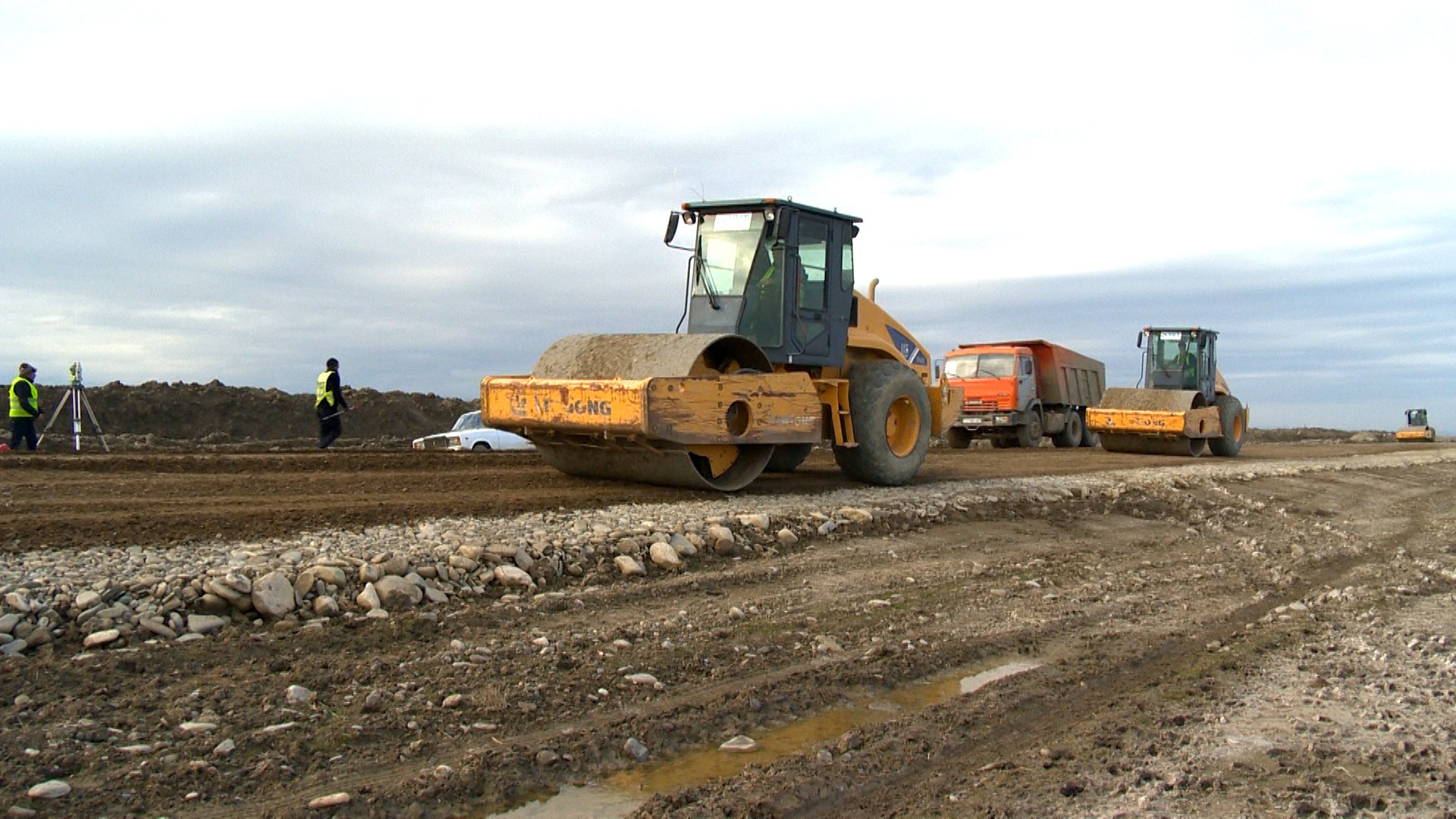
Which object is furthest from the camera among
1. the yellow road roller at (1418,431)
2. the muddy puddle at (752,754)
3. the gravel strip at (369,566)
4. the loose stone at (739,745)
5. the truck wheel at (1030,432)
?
A: the yellow road roller at (1418,431)

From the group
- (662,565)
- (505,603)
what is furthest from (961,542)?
(505,603)

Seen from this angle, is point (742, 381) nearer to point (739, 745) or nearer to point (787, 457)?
point (787, 457)

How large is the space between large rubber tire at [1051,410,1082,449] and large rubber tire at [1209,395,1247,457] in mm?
4340

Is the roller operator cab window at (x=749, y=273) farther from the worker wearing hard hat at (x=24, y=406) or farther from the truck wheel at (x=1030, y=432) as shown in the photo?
the truck wheel at (x=1030, y=432)

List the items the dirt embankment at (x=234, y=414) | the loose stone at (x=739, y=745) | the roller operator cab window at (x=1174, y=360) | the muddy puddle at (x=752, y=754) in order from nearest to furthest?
1. the muddy puddle at (x=752, y=754)
2. the loose stone at (x=739, y=745)
3. the roller operator cab window at (x=1174, y=360)
4. the dirt embankment at (x=234, y=414)

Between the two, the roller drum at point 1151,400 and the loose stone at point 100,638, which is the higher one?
the roller drum at point 1151,400

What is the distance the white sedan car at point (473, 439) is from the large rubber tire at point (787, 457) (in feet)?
24.8

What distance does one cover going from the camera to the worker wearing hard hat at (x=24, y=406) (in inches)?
598

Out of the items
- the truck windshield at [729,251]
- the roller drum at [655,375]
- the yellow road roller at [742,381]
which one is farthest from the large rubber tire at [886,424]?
the truck windshield at [729,251]

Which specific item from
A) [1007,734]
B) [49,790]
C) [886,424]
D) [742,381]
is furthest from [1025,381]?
[49,790]

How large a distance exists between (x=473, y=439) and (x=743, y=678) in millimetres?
15041

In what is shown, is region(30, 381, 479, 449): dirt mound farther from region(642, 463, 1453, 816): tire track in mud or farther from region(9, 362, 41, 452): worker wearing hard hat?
region(642, 463, 1453, 816): tire track in mud

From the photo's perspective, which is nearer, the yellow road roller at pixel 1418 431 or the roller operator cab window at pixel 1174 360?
the roller operator cab window at pixel 1174 360

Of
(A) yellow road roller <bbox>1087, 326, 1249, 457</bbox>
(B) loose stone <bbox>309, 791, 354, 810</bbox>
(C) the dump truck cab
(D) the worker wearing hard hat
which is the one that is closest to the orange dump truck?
(A) yellow road roller <bbox>1087, 326, 1249, 457</bbox>
